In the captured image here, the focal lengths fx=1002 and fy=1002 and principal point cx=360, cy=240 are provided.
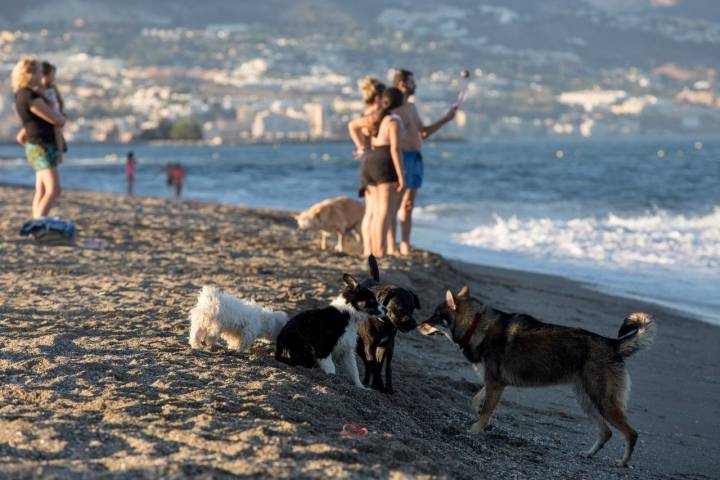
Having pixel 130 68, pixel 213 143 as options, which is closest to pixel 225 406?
pixel 213 143

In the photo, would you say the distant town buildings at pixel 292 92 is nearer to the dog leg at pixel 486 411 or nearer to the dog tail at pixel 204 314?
the dog tail at pixel 204 314

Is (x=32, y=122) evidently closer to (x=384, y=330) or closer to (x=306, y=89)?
(x=384, y=330)

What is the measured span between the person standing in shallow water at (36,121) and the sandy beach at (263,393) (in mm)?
763

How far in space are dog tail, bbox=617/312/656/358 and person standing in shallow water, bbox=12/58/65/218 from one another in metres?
→ 6.52

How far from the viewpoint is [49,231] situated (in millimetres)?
9977

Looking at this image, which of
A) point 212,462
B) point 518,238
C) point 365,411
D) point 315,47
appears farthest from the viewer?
point 315,47

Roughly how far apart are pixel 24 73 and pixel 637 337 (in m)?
6.93

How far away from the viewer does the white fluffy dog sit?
540cm

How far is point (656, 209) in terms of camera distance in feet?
81.9

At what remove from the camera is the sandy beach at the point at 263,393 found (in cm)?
370

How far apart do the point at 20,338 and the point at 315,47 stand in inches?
7445

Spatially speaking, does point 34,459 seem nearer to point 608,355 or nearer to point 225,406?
point 225,406

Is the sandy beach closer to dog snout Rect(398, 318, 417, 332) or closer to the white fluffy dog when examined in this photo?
the white fluffy dog

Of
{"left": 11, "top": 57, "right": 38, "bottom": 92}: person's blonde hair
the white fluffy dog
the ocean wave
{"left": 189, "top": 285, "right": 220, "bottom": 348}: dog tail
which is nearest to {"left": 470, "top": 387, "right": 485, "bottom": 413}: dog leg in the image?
the white fluffy dog
